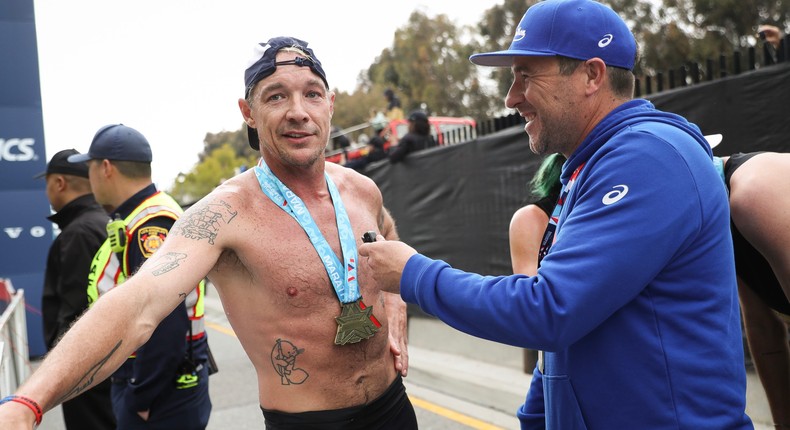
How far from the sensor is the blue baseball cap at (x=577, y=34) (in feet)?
6.08

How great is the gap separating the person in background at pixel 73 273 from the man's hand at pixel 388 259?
3239 mm

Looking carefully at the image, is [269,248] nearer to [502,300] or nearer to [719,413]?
[502,300]

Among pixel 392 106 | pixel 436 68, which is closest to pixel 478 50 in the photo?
pixel 436 68

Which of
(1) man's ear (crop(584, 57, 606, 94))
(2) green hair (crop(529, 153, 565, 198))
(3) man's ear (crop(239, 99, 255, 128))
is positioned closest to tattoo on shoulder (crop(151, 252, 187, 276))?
(3) man's ear (crop(239, 99, 255, 128))

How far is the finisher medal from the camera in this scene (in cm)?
237

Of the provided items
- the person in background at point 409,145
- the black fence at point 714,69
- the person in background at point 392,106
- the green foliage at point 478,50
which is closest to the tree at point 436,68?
the green foliage at point 478,50

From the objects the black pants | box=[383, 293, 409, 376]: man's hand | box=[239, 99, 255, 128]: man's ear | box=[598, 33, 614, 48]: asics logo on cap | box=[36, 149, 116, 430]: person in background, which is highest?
box=[598, 33, 614, 48]: asics logo on cap

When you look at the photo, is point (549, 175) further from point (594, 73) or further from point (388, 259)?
point (388, 259)

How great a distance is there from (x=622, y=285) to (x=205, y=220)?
1283 mm

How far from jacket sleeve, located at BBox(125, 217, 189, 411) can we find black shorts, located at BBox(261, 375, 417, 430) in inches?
38.0

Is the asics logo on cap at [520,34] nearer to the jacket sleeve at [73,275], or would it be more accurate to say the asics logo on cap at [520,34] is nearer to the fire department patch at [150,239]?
the fire department patch at [150,239]

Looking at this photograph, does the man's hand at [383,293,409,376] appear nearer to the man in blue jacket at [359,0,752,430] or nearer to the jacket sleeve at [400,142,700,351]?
the man in blue jacket at [359,0,752,430]

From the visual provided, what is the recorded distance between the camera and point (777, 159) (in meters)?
2.32

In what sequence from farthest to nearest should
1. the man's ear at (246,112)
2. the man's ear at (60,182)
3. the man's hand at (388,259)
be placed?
the man's ear at (60,182), the man's ear at (246,112), the man's hand at (388,259)
